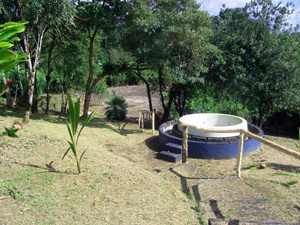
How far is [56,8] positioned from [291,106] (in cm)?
1043

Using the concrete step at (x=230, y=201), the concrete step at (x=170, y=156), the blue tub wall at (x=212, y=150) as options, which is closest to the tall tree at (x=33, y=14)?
the concrete step at (x=170, y=156)

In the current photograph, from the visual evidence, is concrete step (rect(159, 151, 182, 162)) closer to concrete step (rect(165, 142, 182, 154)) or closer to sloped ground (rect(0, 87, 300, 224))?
concrete step (rect(165, 142, 182, 154))

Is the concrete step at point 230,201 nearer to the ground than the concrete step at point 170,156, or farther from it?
Result: farther from it

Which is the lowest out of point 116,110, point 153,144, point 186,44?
point 153,144

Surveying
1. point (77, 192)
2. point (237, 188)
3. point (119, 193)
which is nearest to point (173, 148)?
point (237, 188)

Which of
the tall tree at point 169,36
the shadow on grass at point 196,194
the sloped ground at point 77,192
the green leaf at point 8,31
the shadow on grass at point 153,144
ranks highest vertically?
the tall tree at point 169,36

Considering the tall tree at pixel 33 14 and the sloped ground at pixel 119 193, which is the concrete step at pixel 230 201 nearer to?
the sloped ground at pixel 119 193

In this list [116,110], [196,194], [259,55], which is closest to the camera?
[196,194]

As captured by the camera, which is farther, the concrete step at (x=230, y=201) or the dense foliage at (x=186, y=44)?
the dense foliage at (x=186, y=44)

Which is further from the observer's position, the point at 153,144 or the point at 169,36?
the point at 169,36

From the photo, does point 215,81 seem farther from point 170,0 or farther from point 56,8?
point 56,8

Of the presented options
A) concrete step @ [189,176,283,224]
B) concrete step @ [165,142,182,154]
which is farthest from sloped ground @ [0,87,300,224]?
concrete step @ [165,142,182,154]

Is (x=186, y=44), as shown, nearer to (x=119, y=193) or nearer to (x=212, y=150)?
(x=212, y=150)

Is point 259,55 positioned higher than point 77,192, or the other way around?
point 259,55
